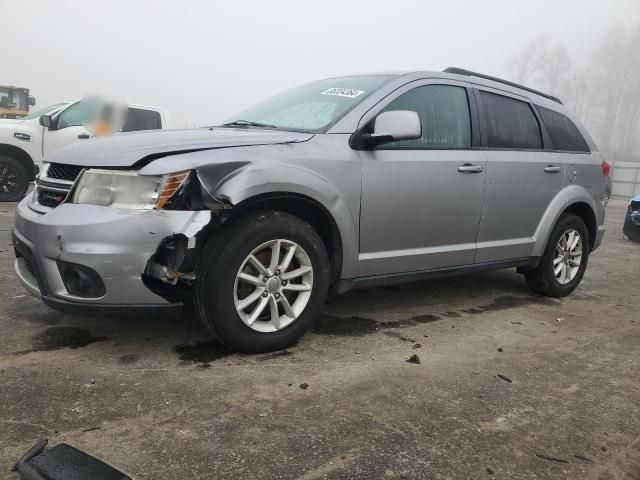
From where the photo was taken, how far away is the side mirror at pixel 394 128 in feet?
10.5

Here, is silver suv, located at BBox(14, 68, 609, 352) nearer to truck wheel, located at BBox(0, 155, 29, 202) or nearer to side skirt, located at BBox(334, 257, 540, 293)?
side skirt, located at BBox(334, 257, 540, 293)

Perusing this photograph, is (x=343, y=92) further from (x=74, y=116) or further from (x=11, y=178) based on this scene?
(x=11, y=178)

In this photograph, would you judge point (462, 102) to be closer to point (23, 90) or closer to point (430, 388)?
point (430, 388)

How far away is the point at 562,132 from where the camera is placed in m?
4.73

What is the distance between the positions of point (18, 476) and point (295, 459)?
93 cm

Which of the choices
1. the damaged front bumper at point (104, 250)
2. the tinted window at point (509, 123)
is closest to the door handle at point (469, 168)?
the tinted window at point (509, 123)

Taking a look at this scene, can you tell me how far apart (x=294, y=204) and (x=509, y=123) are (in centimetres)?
212

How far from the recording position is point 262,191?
2814 millimetres

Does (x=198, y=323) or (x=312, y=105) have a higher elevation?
(x=312, y=105)

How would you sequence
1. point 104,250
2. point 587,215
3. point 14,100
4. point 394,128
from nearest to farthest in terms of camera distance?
1. point 104,250
2. point 394,128
3. point 587,215
4. point 14,100

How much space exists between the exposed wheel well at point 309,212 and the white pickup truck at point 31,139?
680 centimetres

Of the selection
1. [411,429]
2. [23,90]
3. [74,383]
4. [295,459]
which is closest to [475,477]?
[411,429]

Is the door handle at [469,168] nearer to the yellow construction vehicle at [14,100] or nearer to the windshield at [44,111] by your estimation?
the windshield at [44,111]

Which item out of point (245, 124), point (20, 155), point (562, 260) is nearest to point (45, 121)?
point (20, 155)
